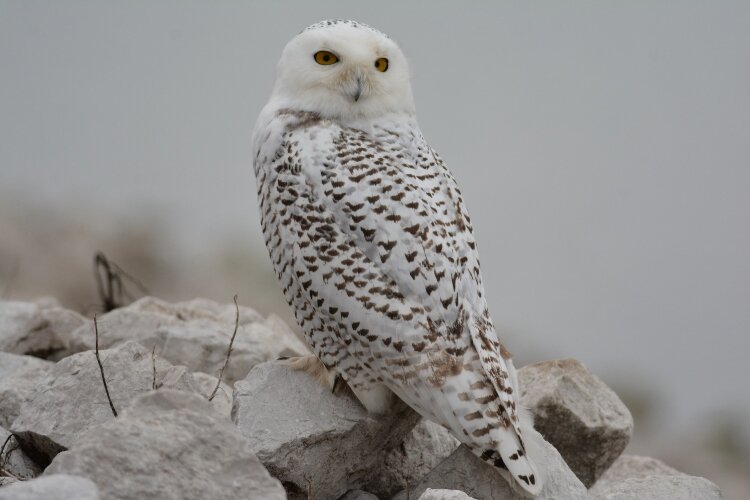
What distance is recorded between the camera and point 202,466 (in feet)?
11.0

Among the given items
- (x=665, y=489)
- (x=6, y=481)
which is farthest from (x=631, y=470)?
(x=6, y=481)

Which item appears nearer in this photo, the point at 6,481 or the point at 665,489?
the point at 6,481

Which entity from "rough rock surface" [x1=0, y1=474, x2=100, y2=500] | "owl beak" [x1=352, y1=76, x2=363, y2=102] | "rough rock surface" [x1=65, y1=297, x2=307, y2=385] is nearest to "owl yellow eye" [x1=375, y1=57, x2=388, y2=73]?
"owl beak" [x1=352, y1=76, x2=363, y2=102]

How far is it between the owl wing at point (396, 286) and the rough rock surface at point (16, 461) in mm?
1413

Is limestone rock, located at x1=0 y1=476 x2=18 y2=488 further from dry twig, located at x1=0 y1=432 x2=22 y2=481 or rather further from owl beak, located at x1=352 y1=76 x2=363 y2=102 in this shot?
owl beak, located at x1=352 y1=76 x2=363 y2=102

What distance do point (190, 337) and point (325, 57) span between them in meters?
2.02

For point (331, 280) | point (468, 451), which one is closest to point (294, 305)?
point (331, 280)

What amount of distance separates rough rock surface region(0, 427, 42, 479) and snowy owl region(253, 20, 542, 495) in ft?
4.03

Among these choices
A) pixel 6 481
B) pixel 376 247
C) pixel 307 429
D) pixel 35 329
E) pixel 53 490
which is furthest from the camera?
pixel 35 329

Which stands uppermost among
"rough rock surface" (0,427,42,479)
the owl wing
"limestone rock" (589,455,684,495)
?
the owl wing

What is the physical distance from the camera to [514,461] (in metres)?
4.12

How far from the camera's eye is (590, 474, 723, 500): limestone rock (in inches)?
180

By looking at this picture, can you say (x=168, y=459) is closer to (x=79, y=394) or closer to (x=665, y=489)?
(x=79, y=394)

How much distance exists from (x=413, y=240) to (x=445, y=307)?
30cm
